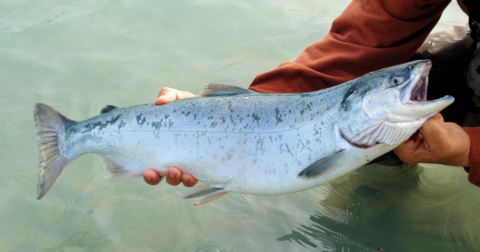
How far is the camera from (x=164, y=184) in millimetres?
3561

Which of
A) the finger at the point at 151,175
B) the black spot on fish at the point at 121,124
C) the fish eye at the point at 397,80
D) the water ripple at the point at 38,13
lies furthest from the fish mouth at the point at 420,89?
the water ripple at the point at 38,13

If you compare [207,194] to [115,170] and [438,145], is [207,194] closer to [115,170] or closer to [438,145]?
[115,170]

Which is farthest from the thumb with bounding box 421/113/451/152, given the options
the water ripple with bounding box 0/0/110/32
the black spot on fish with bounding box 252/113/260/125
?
the water ripple with bounding box 0/0/110/32

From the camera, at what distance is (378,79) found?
212 cm

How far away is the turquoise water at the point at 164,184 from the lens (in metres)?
2.99

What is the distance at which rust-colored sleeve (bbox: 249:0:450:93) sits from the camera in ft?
9.66

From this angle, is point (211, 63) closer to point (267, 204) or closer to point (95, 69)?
point (95, 69)

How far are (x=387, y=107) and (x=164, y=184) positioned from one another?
2.35 meters

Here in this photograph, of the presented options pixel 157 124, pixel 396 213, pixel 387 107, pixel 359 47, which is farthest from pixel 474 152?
pixel 157 124

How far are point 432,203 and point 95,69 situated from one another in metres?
4.32

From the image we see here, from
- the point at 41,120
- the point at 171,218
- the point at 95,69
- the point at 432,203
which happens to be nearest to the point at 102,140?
the point at 41,120

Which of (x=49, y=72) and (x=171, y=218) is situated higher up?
(x=49, y=72)

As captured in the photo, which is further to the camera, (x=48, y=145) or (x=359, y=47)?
(x=359, y=47)

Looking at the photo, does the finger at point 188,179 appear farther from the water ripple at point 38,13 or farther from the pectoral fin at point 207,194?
the water ripple at point 38,13
